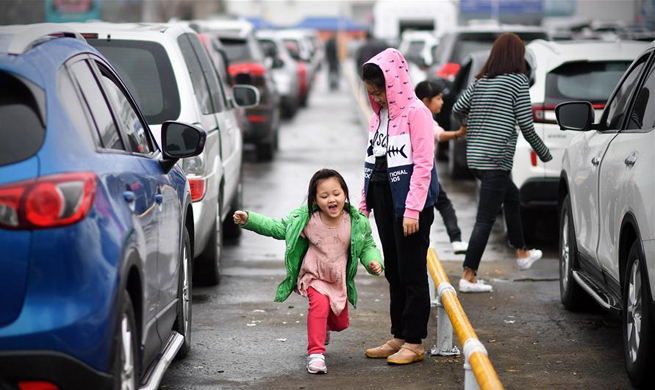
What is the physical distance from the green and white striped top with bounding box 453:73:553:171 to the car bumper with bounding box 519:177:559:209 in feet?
6.56

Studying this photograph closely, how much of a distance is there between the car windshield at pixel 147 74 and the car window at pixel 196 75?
0.95 feet

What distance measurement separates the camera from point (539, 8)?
2408 inches

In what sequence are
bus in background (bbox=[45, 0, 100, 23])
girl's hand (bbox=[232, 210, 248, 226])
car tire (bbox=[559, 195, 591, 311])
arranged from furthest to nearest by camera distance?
bus in background (bbox=[45, 0, 100, 23]), car tire (bbox=[559, 195, 591, 311]), girl's hand (bbox=[232, 210, 248, 226])

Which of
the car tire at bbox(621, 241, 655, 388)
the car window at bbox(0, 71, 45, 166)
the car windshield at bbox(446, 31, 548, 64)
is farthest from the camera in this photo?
the car windshield at bbox(446, 31, 548, 64)

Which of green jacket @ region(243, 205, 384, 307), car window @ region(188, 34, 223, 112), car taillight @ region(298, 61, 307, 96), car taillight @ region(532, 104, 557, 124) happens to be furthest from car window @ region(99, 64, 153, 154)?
car taillight @ region(298, 61, 307, 96)

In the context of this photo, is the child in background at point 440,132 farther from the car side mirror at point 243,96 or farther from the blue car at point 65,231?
the blue car at point 65,231

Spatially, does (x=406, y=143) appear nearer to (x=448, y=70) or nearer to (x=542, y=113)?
(x=542, y=113)

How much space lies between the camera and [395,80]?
20.9 ft

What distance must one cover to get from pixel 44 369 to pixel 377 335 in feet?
11.9

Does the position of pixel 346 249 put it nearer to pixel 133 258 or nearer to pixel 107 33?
pixel 133 258

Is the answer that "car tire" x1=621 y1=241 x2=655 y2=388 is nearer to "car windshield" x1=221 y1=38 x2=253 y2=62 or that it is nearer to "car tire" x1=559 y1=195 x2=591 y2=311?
"car tire" x1=559 y1=195 x2=591 y2=311

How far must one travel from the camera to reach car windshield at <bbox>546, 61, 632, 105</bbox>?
422 inches

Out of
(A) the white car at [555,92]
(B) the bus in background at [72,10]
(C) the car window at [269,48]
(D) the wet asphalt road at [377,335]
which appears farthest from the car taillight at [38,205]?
(B) the bus in background at [72,10]

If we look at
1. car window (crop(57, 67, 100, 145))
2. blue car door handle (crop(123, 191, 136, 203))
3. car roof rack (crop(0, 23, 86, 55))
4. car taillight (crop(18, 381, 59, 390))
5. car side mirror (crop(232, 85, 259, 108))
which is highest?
car roof rack (crop(0, 23, 86, 55))
